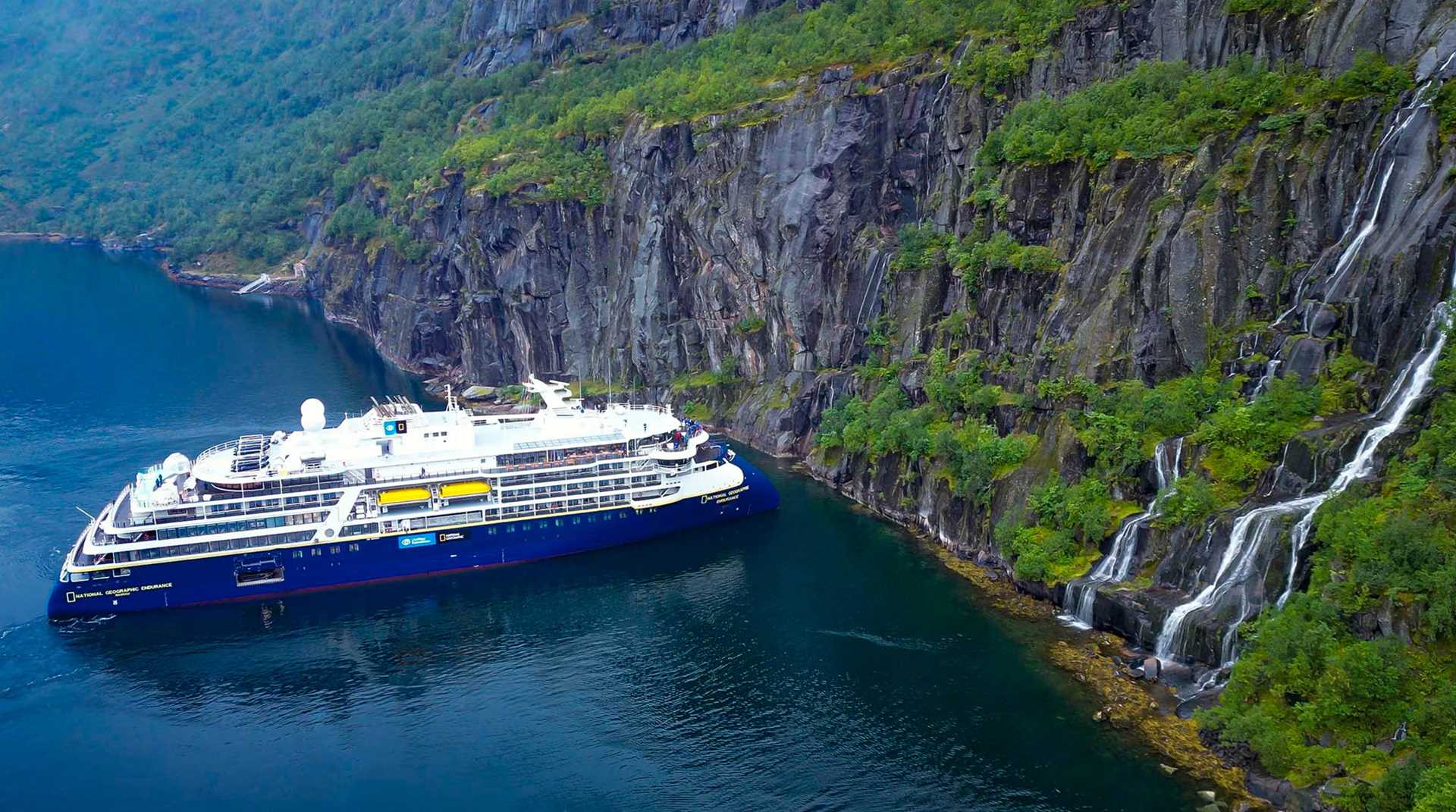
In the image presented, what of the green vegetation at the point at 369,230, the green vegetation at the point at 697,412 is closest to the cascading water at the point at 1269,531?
the green vegetation at the point at 697,412

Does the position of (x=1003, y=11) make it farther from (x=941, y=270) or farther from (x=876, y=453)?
(x=876, y=453)

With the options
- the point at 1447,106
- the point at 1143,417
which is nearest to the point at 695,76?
the point at 1143,417

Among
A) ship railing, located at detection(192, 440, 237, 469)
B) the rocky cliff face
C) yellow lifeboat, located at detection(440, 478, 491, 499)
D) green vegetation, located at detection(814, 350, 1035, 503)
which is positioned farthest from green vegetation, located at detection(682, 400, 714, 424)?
ship railing, located at detection(192, 440, 237, 469)

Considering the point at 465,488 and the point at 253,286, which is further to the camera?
the point at 253,286

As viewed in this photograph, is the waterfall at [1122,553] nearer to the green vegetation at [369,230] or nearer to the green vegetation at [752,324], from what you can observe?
the green vegetation at [752,324]

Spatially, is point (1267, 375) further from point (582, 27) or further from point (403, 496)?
point (582, 27)

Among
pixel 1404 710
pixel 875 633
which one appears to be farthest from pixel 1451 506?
pixel 875 633

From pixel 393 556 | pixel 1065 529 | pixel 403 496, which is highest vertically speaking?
pixel 403 496

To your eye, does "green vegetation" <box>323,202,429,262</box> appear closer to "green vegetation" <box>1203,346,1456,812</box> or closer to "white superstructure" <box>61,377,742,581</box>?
"white superstructure" <box>61,377,742,581</box>
